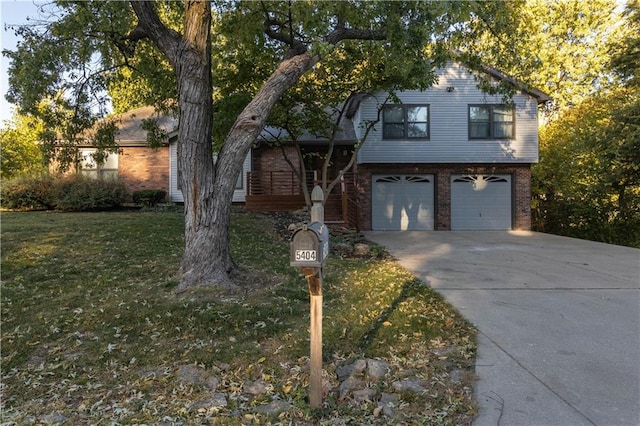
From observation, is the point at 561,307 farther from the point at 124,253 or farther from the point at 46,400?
the point at 124,253

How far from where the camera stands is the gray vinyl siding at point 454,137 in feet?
55.1

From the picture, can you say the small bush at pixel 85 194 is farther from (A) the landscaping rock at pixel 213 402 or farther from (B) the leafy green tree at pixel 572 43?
(B) the leafy green tree at pixel 572 43

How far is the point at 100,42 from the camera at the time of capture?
7.99m

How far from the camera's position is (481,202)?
17.3 m

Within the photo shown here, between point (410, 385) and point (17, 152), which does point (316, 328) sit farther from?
point (17, 152)

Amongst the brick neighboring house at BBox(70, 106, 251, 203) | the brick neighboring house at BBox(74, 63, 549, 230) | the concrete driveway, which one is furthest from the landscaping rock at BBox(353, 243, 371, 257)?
the brick neighboring house at BBox(70, 106, 251, 203)

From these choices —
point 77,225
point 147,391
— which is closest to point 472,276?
point 147,391

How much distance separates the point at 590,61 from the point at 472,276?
23013mm

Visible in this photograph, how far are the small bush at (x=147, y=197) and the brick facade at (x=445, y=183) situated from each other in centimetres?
790

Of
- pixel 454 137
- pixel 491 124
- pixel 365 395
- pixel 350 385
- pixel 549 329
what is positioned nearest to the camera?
pixel 365 395

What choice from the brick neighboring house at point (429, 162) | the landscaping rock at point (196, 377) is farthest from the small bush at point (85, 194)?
the landscaping rock at point (196, 377)

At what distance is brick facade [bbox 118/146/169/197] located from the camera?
17547 mm

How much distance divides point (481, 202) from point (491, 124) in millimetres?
3117

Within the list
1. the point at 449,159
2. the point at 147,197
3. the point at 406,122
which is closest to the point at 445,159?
the point at 449,159
